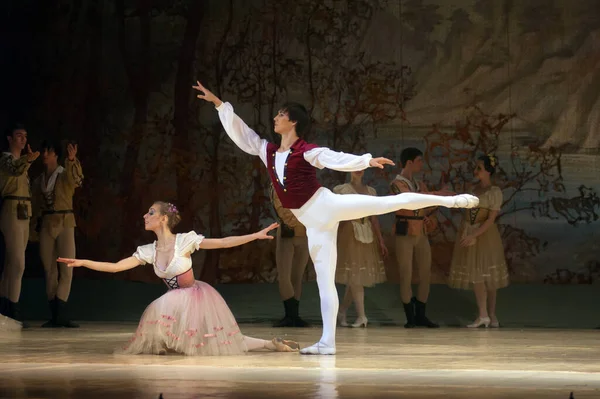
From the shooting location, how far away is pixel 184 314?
6.89 metres

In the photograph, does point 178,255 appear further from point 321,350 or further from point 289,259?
point 289,259

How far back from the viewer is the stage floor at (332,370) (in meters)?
4.79

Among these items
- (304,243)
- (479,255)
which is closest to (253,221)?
(304,243)

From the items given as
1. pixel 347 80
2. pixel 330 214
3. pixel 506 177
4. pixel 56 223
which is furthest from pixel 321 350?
pixel 347 80

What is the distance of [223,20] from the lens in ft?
37.8

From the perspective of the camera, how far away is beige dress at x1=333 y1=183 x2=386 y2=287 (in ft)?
32.1

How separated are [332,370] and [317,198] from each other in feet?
4.01

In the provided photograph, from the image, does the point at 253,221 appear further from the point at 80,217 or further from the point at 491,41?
the point at 491,41

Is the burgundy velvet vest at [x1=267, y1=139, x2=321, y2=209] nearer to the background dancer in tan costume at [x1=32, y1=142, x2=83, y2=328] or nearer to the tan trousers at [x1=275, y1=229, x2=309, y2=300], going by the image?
the tan trousers at [x1=275, y1=229, x2=309, y2=300]

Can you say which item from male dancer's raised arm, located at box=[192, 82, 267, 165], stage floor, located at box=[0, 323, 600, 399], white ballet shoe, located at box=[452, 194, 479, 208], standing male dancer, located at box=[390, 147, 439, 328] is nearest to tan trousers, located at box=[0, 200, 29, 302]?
stage floor, located at box=[0, 323, 600, 399]

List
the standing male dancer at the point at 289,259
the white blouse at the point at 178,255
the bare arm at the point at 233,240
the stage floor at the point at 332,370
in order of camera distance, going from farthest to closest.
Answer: the standing male dancer at the point at 289,259
the white blouse at the point at 178,255
the bare arm at the point at 233,240
the stage floor at the point at 332,370

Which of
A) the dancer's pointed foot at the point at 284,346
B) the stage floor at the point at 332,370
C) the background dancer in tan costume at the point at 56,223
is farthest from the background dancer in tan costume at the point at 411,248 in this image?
the dancer's pointed foot at the point at 284,346

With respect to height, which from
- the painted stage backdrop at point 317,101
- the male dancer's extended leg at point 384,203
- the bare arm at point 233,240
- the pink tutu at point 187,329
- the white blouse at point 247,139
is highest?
the painted stage backdrop at point 317,101

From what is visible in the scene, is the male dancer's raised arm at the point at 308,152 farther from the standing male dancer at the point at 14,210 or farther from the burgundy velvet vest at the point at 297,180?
the standing male dancer at the point at 14,210
